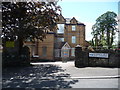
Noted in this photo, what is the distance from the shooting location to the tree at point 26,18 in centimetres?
1389

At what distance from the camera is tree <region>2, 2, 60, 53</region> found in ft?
45.6

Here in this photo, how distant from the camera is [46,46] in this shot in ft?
99.2

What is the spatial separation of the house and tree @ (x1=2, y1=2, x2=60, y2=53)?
14195 millimetres

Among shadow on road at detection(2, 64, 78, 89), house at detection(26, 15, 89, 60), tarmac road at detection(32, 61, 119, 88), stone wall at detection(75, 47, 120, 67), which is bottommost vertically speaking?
shadow on road at detection(2, 64, 78, 89)

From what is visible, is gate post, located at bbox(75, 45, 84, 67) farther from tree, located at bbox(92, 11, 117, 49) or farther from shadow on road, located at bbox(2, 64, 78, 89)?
tree, located at bbox(92, 11, 117, 49)

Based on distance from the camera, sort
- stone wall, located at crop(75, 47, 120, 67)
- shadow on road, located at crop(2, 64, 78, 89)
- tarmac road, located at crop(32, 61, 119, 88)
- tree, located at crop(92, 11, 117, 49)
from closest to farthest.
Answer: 1. tarmac road, located at crop(32, 61, 119, 88)
2. shadow on road, located at crop(2, 64, 78, 89)
3. stone wall, located at crop(75, 47, 120, 67)
4. tree, located at crop(92, 11, 117, 49)

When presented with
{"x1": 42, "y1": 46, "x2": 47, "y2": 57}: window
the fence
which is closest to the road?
{"x1": 42, "y1": 46, "x2": 47, "y2": 57}: window

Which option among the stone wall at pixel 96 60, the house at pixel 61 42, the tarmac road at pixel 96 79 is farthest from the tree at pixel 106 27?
the tarmac road at pixel 96 79

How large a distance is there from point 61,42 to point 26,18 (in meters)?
19.1

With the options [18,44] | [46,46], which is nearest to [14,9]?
[18,44]

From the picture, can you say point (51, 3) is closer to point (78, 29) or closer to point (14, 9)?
point (14, 9)

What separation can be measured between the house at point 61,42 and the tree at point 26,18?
1420cm

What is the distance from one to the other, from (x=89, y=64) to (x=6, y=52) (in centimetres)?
952

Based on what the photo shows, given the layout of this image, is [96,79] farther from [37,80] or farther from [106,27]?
[106,27]
